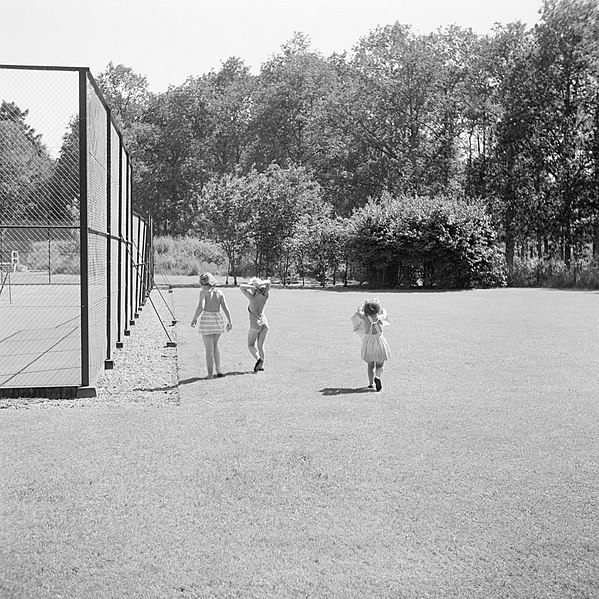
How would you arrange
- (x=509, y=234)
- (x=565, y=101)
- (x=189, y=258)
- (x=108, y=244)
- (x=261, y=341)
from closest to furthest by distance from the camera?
1. (x=261, y=341)
2. (x=108, y=244)
3. (x=565, y=101)
4. (x=509, y=234)
5. (x=189, y=258)

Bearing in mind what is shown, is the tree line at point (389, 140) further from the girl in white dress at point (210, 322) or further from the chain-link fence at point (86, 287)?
the girl in white dress at point (210, 322)

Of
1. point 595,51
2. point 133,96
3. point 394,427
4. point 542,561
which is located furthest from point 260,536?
point 133,96

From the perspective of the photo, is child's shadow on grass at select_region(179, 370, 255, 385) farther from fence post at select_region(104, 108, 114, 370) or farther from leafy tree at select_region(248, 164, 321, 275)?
leafy tree at select_region(248, 164, 321, 275)

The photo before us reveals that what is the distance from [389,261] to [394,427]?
32.3m

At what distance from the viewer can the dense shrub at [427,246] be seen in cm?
3947

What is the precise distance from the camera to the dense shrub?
39.5 meters

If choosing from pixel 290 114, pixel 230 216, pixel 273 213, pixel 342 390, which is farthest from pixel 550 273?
pixel 342 390

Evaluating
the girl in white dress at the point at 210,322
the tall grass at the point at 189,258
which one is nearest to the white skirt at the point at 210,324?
the girl in white dress at the point at 210,322

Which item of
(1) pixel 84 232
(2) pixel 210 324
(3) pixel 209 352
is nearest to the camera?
(1) pixel 84 232

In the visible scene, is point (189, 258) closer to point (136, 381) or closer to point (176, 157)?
point (176, 157)

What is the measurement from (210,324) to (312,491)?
18.8 feet

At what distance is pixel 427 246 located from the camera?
129 ft

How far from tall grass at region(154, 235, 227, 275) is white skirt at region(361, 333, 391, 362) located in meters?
40.8

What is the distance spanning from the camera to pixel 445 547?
4.97 metres
